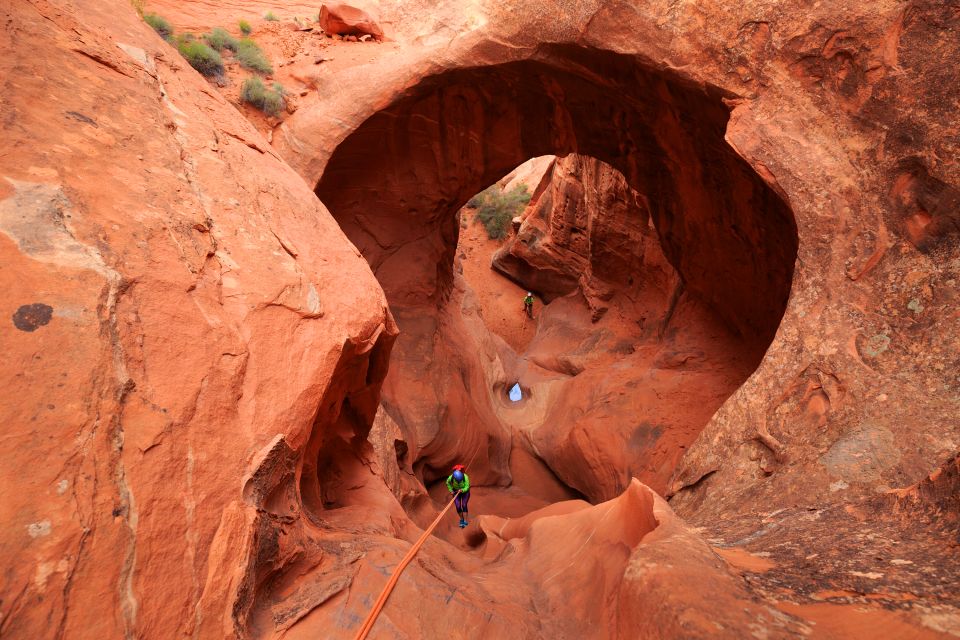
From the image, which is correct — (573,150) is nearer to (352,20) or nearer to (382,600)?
(352,20)

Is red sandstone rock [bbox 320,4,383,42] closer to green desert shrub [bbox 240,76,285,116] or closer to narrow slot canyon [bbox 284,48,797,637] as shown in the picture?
narrow slot canyon [bbox 284,48,797,637]

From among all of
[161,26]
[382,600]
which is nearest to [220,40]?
[161,26]

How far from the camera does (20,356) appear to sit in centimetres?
174

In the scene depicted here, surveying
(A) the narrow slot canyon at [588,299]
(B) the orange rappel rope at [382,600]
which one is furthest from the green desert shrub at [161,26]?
(B) the orange rappel rope at [382,600]

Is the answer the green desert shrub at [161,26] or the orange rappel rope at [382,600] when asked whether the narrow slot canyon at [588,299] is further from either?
the green desert shrub at [161,26]

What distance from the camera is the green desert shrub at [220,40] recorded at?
639 centimetres

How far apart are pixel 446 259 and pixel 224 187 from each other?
6821 millimetres

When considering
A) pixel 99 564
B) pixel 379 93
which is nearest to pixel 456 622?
pixel 99 564

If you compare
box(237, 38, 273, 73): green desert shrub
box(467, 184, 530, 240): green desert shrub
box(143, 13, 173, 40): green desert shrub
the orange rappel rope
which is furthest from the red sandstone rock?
box(467, 184, 530, 240): green desert shrub

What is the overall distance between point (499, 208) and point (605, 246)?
30.5 ft

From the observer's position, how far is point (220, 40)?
6410 mm

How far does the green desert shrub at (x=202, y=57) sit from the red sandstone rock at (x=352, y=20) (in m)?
1.63

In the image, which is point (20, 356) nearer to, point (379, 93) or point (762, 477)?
point (762, 477)

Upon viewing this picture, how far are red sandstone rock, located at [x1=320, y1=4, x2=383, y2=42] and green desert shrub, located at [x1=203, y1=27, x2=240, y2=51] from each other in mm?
1286
